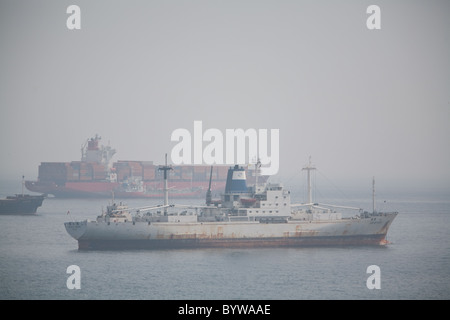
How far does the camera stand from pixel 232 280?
51938 mm

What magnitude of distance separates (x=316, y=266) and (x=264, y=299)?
11.7 m

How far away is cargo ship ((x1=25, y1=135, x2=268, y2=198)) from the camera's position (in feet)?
522

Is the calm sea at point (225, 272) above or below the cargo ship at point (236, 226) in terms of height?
below

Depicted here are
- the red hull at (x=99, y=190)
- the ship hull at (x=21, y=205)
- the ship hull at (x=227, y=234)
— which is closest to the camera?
the ship hull at (x=227, y=234)

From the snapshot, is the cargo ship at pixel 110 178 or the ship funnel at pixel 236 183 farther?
the cargo ship at pixel 110 178

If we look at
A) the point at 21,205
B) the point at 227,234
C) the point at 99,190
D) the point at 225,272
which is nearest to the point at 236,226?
the point at 227,234

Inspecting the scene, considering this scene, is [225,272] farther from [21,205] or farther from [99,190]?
[99,190]

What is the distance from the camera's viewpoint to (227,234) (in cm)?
6581

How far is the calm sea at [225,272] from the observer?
48.3m

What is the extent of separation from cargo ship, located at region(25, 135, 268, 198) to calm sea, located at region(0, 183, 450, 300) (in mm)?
85041

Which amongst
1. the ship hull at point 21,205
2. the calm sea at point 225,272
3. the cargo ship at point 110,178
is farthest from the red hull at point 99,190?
the calm sea at point 225,272

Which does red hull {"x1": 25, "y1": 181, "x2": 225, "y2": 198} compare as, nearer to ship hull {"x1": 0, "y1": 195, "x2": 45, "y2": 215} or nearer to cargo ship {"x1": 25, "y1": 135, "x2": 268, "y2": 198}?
cargo ship {"x1": 25, "y1": 135, "x2": 268, "y2": 198}

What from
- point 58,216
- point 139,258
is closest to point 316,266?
point 139,258

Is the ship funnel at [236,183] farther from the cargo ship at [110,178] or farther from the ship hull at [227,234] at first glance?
the cargo ship at [110,178]
